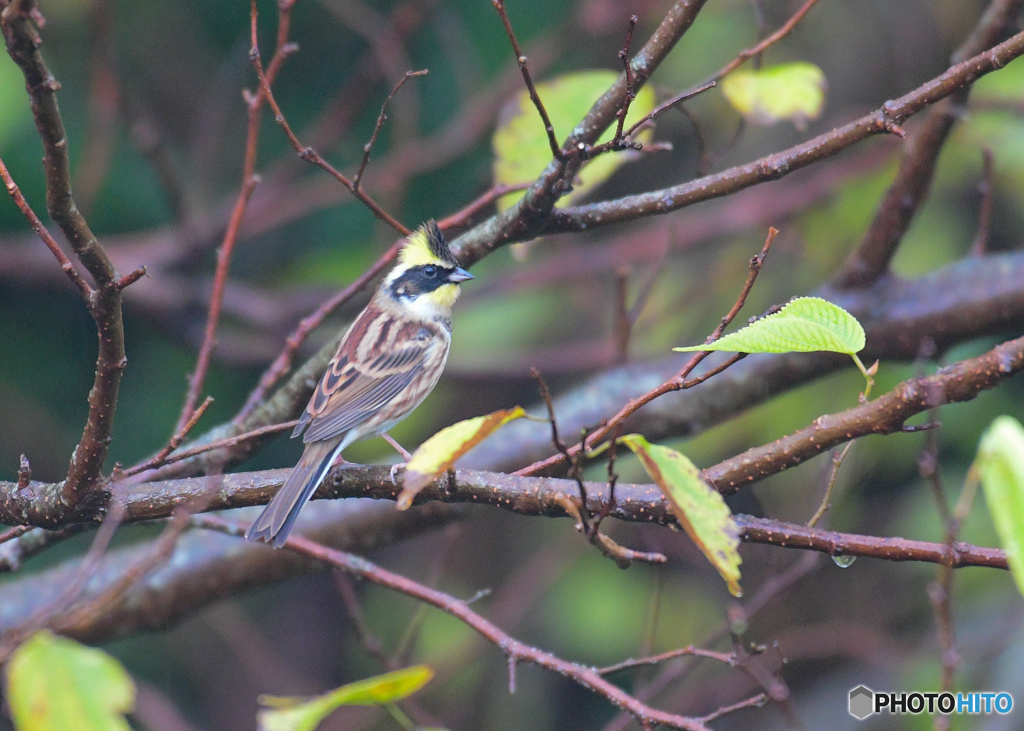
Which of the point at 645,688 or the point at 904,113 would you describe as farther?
the point at 645,688

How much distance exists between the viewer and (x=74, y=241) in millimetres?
1829

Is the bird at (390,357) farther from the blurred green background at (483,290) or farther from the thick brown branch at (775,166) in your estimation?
the blurred green background at (483,290)

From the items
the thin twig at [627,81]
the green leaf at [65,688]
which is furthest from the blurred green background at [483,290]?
the green leaf at [65,688]

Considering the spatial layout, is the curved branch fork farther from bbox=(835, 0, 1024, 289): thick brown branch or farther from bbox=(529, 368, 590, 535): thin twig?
bbox=(835, 0, 1024, 289): thick brown branch

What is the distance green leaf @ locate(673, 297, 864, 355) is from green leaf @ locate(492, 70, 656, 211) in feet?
4.44

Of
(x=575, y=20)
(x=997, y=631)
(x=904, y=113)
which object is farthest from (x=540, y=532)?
(x=904, y=113)

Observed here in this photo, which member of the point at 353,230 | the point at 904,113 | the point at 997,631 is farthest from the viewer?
the point at 353,230

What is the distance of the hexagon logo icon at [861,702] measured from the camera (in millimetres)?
4379

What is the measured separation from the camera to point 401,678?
149 centimetres

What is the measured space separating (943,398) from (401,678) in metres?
1.18

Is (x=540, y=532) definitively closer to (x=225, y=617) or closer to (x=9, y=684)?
(x=225, y=617)

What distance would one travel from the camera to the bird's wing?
10.6 ft

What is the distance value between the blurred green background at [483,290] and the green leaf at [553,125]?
1.43 m

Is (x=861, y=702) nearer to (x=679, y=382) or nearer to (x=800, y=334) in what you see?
(x=679, y=382)
